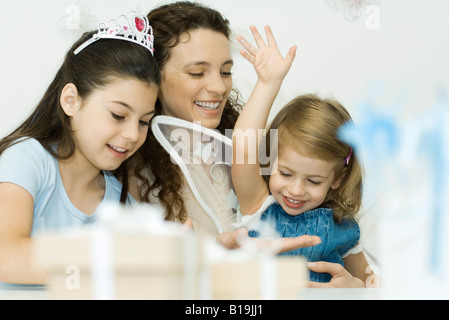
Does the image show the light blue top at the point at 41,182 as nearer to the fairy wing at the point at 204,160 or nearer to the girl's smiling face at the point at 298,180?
the fairy wing at the point at 204,160

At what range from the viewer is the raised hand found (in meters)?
1.04

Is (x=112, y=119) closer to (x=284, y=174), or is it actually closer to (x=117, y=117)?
(x=117, y=117)

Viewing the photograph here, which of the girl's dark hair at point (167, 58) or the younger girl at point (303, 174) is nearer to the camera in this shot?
the younger girl at point (303, 174)

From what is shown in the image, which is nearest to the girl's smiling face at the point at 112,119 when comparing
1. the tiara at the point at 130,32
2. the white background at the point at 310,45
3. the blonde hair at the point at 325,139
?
the tiara at the point at 130,32

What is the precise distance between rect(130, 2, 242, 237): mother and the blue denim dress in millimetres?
106

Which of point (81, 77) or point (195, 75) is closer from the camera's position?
point (81, 77)

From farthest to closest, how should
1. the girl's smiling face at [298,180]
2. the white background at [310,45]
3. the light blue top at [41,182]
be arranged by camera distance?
the white background at [310,45] < the girl's smiling face at [298,180] < the light blue top at [41,182]

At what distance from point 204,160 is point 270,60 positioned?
304mm

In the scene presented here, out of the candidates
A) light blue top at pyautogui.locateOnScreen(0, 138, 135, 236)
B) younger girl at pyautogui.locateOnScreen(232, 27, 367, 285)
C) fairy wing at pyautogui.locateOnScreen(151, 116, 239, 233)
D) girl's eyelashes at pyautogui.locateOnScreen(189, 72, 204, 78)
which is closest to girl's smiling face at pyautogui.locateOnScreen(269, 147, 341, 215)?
younger girl at pyautogui.locateOnScreen(232, 27, 367, 285)

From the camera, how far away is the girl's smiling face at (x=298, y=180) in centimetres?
114

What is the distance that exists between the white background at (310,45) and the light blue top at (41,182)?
1.41ft

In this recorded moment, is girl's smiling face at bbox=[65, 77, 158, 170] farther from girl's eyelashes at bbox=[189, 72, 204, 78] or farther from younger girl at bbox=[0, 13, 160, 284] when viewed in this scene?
girl's eyelashes at bbox=[189, 72, 204, 78]

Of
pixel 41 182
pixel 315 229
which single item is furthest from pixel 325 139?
pixel 41 182

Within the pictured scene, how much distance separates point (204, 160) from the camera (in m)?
1.25
